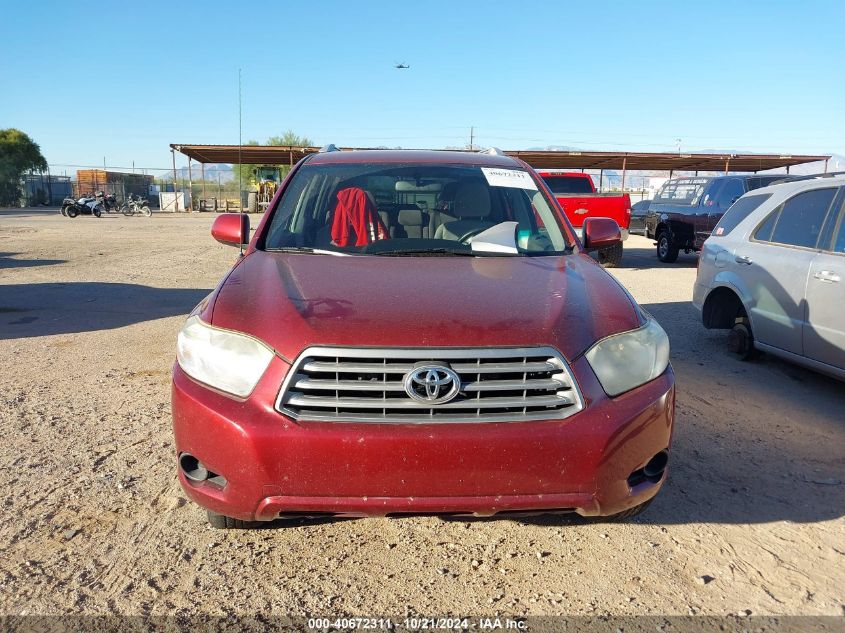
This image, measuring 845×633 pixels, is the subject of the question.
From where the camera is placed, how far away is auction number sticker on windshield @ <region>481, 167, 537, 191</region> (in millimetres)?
3945

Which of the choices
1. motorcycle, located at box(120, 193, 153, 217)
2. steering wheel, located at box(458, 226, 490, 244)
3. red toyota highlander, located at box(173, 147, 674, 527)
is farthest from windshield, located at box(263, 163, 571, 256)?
motorcycle, located at box(120, 193, 153, 217)

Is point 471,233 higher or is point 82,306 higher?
point 471,233

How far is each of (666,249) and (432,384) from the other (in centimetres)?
1323

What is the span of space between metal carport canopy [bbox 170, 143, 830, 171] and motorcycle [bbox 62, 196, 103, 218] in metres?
5.46

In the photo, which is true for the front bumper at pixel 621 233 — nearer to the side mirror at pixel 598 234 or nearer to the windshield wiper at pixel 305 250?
the side mirror at pixel 598 234

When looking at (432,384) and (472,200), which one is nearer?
(432,384)

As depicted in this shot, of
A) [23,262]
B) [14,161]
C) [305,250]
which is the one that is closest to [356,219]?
[305,250]

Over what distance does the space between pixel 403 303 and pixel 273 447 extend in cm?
71

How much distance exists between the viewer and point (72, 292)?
30.0 ft

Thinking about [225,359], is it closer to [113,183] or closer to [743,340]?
[743,340]

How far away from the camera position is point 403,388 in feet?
7.35

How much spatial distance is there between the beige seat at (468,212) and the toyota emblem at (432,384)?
156cm

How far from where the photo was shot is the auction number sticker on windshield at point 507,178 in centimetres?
395

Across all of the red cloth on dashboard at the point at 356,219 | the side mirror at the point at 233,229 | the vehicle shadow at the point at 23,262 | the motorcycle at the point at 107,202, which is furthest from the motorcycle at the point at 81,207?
the red cloth on dashboard at the point at 356,219
